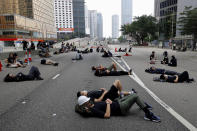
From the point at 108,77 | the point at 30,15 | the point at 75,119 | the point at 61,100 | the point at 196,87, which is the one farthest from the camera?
the point at 30,15

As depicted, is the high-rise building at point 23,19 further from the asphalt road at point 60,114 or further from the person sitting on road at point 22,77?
the asphalt road at point 60,114

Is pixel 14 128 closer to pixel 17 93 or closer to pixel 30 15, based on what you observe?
pixel 17 93

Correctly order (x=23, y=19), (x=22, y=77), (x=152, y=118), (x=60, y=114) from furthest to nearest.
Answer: (x=23, y=19)
(x=22, y=77)
(x=60, y=114)
(x=152, y=118)

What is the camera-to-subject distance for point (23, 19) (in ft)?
278

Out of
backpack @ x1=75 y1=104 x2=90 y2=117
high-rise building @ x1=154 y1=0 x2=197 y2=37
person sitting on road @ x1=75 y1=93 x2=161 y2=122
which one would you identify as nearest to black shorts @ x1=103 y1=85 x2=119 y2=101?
person sitting on road @ x1=75 y1=93 x2=161 y2=122

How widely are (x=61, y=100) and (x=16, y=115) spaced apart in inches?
67.2

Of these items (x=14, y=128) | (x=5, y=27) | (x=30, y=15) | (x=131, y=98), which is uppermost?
(x=30, y=15)

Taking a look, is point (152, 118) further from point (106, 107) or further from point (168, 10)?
point (168, 10)

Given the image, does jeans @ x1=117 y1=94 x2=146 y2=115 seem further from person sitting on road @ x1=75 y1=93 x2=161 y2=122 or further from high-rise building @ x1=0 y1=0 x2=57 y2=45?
high-rise building @ x1=0 y1=0 x2=57 y2=45

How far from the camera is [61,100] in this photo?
6.72m

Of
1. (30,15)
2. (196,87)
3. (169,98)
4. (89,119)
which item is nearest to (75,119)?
(89,119)

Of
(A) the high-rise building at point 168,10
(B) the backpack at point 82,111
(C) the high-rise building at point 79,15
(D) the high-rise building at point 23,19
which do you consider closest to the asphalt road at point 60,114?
(B) the backpack at point 82,111

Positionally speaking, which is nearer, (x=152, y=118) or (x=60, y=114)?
(x=152, y=118)

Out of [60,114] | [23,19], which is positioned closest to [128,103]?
[60,114]
